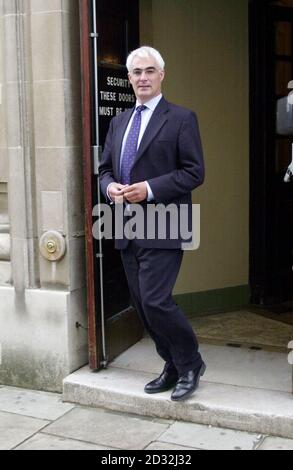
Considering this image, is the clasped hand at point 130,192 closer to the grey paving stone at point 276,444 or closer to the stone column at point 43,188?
the stone column at point 43,188

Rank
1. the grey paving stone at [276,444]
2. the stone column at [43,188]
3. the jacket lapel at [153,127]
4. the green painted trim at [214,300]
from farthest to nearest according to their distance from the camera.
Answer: the green painted trim at [214,300], the stone column at [43,188], the jacket lapel at [153,127], the grey paving stone at [276,444]

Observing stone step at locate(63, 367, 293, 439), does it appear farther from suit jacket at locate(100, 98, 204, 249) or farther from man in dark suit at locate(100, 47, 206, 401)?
suit jacket at locate(100, 98, 204, 249)

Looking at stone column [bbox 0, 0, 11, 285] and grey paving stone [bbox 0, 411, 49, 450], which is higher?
stone column [bbox 0, 0, 11, 285]

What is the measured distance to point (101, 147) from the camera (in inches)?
180

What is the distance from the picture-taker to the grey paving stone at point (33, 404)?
444 centimetres

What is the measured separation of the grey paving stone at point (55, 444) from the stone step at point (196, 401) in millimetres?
520

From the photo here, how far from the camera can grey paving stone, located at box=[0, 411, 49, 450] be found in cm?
400

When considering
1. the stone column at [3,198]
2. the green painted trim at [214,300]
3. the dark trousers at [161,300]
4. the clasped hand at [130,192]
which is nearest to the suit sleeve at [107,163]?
the clasped hand at [130,192]

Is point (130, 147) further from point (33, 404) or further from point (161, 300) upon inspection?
point (33, 404)

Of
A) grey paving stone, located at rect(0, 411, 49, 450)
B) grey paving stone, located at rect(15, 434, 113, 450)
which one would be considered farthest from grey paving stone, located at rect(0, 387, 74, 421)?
grey paving stone, located at rect(15, 434, 113, 450)

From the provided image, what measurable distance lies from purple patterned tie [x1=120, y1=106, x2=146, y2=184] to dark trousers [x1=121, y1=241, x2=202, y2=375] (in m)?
0.43
